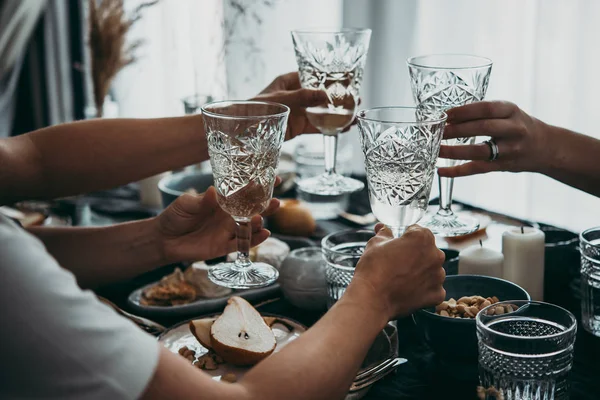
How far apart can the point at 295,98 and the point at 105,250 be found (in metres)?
0.46

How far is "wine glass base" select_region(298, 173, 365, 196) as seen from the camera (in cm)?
143

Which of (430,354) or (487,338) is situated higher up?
(487,338)

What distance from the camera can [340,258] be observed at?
1.40 meters

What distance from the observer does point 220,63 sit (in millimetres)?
3752

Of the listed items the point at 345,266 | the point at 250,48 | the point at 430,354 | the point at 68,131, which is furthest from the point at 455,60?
the point at 250,48

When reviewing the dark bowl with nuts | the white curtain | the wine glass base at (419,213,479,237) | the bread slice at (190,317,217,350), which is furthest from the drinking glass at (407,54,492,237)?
the white curtain

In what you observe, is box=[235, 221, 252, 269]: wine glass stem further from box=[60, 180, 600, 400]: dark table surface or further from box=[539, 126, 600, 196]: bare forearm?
box=[539, 126, 600, 196]: bare forearm

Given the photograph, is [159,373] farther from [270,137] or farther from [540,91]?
[540,91]

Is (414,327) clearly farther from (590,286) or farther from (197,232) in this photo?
(197,232)

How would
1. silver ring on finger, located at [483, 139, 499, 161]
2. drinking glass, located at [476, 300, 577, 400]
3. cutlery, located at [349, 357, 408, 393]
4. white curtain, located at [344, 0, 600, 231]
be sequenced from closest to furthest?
drinking glass, located at [476, 300, 577, 400] → cutlery, located at [349, 357, 408, 393] → silver ring on finger, located at [483, 139, 499, 161] → white curtain, located at [344, 0, 600, 231]

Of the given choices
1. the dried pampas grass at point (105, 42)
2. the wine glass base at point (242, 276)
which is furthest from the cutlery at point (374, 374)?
the dried pampas grass at point (105, 42)

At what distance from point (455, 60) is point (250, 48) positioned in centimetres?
227

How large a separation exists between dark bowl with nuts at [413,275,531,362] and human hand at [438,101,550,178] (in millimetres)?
208

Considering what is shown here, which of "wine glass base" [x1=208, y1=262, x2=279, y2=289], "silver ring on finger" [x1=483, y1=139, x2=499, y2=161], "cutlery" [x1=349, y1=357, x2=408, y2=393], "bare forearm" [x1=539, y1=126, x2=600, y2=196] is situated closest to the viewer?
"cutlery" [x1=349, y1=357, x2=408, y2=393]
